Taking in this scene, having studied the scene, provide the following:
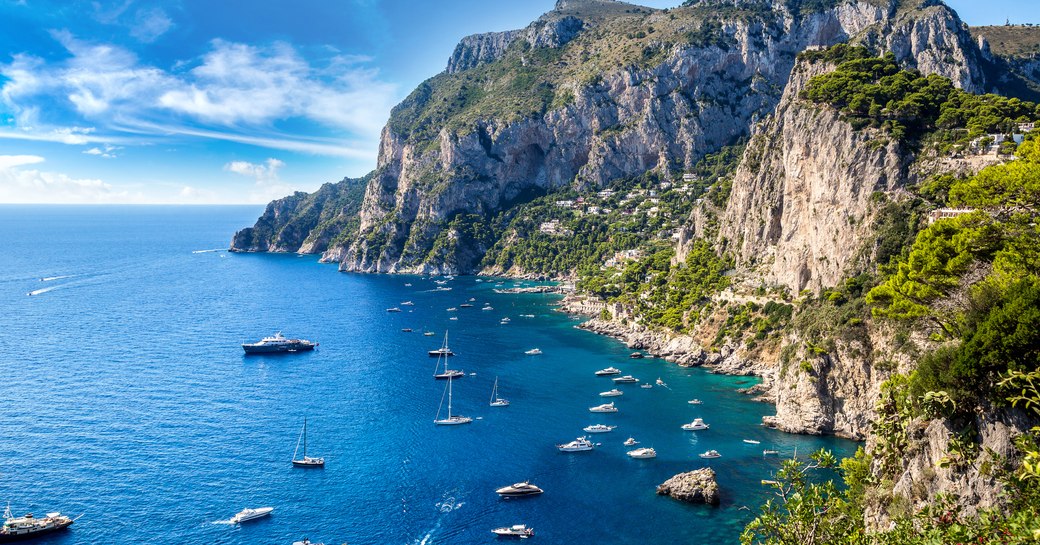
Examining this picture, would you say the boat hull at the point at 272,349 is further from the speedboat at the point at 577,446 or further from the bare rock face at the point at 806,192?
the bare rock face at the point at 806,192

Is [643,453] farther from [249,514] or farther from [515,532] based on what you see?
[249,514]

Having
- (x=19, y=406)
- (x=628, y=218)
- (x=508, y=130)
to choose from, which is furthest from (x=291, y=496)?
(x=508, y=130)

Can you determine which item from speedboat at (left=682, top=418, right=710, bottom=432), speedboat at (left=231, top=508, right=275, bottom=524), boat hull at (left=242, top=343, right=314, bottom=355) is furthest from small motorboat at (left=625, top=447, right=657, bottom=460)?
boat hull at (left=242, top=343, right=314, bottom=355)

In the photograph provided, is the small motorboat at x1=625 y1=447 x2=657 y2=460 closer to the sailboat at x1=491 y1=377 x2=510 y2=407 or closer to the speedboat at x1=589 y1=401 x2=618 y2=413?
the speedboat at x1=589 y1=401 x2=618 y2=413

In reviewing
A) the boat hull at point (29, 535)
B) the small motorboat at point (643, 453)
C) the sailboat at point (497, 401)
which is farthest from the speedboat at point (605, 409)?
the boat hull at point (29, 535)

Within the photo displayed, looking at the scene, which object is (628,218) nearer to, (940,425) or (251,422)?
(251,422)

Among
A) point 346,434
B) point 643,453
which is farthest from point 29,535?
point 643,453
